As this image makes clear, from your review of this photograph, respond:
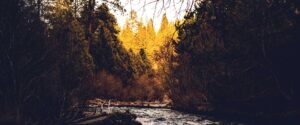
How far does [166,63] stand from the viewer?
39.2 meters

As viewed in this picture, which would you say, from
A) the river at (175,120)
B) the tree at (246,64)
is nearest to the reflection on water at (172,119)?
the river at (175,120)

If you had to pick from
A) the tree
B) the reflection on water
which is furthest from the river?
the tree

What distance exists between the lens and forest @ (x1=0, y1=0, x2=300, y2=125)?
9452 millimetres

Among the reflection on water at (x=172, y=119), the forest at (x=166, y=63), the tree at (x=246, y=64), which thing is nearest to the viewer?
the forest at (x=166, y=63)

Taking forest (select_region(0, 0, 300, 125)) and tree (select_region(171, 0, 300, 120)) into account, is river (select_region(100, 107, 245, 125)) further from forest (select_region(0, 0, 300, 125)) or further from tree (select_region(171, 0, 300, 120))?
tree (select_region(171, 0, 300, 120))

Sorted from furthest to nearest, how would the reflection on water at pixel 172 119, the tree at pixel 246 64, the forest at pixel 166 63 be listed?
the reflection on water at pixel 172 119 → the tree at pixel 246 64 → the forest at pixel 166 63

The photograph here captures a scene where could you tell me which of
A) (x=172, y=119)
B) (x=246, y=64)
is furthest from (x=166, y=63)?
(x=246, y=64)

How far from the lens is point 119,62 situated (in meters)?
45.3

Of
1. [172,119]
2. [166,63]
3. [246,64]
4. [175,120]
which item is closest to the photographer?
[246,64]

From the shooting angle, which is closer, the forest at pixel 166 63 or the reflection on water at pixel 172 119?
the forest at pixel 166 63

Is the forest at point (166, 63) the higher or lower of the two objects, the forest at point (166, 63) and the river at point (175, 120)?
the higher

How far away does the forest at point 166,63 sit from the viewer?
9.45 m

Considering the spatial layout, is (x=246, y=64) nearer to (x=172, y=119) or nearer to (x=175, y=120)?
(x=175, y=120)

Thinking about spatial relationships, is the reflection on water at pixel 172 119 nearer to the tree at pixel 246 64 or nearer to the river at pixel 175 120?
the river at pixel 175 120
